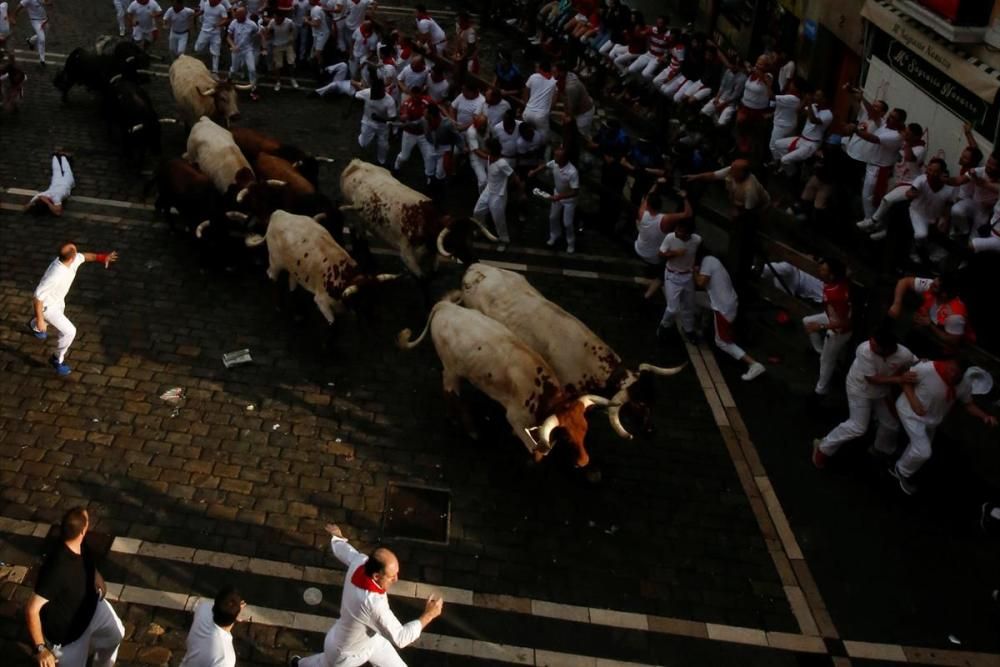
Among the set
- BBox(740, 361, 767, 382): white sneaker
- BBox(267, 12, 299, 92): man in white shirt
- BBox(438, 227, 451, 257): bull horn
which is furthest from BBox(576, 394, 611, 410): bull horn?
BBox(267, 12, 299, 92): man in white shirt

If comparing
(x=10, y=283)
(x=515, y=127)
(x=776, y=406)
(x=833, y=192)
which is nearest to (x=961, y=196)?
(x=833, y=192)

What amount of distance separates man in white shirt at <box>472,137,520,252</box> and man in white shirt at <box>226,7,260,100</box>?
771 centimetres

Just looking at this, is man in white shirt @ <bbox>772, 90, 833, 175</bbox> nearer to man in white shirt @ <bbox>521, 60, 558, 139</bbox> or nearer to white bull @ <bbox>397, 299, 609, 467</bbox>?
man in white shirt @ <bbox>521, 60, 558, 139</bbox>

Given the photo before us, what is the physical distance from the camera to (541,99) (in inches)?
689

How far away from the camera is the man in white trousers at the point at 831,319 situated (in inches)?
461

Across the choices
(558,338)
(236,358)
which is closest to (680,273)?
(558,338)

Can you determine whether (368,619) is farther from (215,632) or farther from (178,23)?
(178,23)

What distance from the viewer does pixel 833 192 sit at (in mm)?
15734

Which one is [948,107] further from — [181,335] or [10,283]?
[10,283]

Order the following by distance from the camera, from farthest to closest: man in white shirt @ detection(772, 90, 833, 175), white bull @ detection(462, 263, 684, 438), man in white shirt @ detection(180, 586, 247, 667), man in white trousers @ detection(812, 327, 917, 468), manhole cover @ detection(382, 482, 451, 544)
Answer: man in white shirt @ detection(772, 90, 833, 175), white bull @ detection(462, 263, 684, 438), man in white trousers @ detection(812, 327, 917, 468), manhole cover @ detection(382, 482, 451, 544), man in white shirt @ detection(180, 586, 247, 667)

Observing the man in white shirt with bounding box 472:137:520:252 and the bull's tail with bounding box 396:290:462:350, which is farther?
the man in white shirt with bounding box 472:137:520:252

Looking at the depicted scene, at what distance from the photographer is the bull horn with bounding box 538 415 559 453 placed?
9.98 m

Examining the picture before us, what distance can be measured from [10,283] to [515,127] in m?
8.17

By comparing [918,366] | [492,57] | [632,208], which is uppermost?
[918,366]
